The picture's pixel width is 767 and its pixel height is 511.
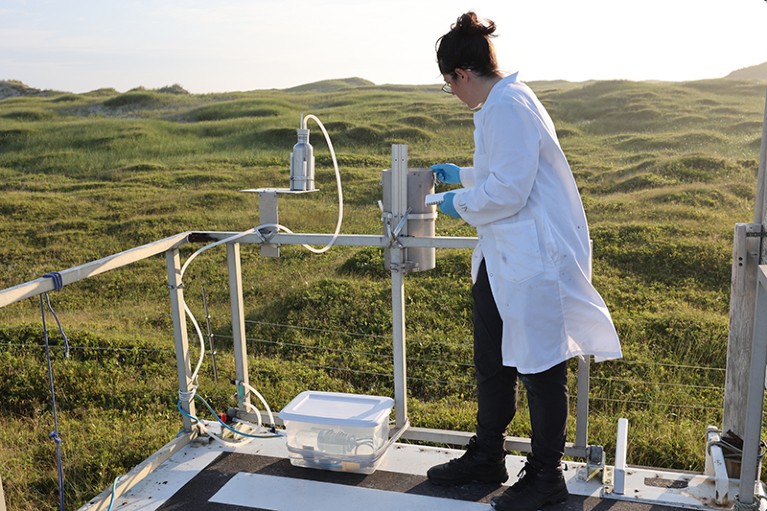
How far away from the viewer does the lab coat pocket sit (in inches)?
89.3

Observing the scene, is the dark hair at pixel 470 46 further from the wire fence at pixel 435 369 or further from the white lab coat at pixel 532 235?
the wire fence at pixel 435 369

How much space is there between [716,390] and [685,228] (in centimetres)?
389

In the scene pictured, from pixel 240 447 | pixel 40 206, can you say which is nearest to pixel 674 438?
pixel 240 447

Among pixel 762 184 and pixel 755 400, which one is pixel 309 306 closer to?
pixel 762 184

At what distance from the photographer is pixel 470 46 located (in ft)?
7.54

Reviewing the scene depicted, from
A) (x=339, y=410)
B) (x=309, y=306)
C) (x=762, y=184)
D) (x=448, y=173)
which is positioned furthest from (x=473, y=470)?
(x=309, y=306)

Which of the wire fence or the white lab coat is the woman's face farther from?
the wire fence

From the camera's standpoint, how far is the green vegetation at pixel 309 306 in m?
4.09

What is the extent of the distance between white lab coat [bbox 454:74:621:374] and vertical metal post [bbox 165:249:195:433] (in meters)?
1.34

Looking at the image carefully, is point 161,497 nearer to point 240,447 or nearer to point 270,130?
point 240,447

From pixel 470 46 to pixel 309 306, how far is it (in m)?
4.20

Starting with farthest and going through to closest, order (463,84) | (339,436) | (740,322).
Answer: (339,436), (740,322), (463,84)

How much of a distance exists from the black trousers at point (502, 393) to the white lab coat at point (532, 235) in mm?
125

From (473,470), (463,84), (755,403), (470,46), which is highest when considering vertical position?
(470,46)
